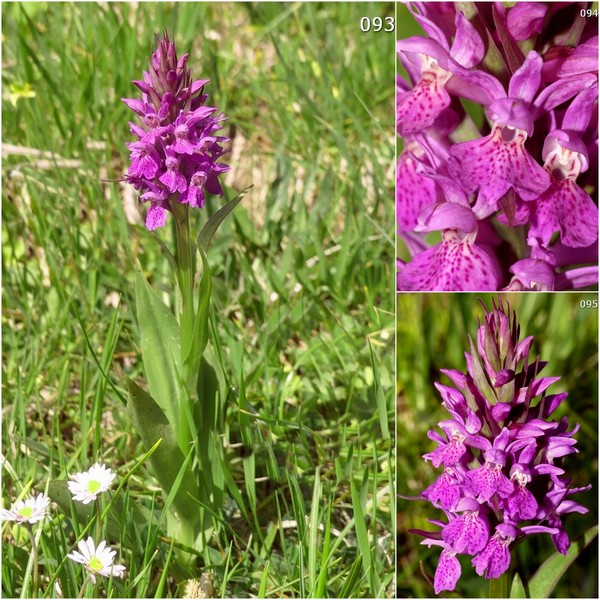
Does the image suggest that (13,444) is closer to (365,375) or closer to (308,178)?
(365,375)

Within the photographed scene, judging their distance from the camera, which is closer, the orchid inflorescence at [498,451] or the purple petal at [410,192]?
the orchid inflorescence at [498,451]

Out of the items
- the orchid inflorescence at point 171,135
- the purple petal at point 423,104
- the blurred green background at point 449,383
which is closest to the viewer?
the orchid inflorescence at point 171,135

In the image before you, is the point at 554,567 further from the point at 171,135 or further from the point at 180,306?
the point at 171,135

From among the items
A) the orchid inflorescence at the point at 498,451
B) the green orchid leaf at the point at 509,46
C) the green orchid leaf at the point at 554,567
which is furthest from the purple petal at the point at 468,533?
the green orchid leaf at the point at 509,46

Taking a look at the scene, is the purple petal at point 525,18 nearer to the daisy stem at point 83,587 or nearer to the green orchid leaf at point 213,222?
the green orchid leaf at point 213,222

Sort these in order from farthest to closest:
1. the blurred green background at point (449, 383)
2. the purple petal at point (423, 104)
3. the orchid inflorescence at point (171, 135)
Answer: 1. the blurred green background at point (449, 383)
2. the purple petal at point (423, 104)
3. the orchid inflorescence at point (171, 135)

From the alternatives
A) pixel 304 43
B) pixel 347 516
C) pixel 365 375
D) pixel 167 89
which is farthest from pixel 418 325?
pixel 304 43

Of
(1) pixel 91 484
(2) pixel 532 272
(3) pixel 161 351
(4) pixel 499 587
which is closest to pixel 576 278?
(2) pixel 532 272
